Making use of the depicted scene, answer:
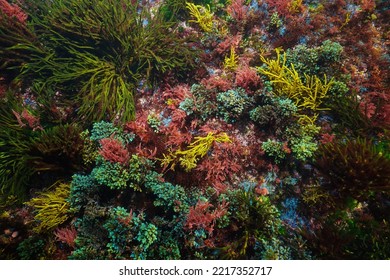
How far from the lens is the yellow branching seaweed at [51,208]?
438 cm

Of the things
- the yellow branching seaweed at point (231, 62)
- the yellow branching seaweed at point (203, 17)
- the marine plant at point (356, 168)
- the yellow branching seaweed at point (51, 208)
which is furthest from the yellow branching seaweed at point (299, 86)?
the yellow branching seaweed at point (51, 208)

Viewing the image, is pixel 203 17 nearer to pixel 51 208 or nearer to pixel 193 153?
pixel 193 153

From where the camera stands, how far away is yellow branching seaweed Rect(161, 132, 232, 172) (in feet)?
15.1

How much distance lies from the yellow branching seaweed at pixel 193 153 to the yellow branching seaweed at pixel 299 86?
1.65 metres

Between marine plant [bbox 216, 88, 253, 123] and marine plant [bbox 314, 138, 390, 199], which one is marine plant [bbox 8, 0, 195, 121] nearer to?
marine plant [bbox 216, 88, 253, 123]

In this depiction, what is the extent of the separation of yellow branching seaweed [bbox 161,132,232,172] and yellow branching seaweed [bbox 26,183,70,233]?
2.01 meters

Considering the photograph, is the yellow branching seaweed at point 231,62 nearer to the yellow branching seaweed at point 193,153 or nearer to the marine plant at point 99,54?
the marine plant at point 99,54

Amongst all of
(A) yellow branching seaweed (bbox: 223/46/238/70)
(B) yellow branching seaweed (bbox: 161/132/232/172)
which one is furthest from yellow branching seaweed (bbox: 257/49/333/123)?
(B) yellow branching seaweed (bbox: 161/132/232/172)

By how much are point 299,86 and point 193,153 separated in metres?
2.70

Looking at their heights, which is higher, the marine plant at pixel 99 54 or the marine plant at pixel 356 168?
the marine plant at pixel 99 54

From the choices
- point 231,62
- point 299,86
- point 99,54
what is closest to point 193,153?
point 231,62

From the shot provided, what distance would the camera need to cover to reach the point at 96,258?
13.3 ft

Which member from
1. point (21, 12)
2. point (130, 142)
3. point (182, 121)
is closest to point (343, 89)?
point (182, 121)

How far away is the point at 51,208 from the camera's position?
4480mm
